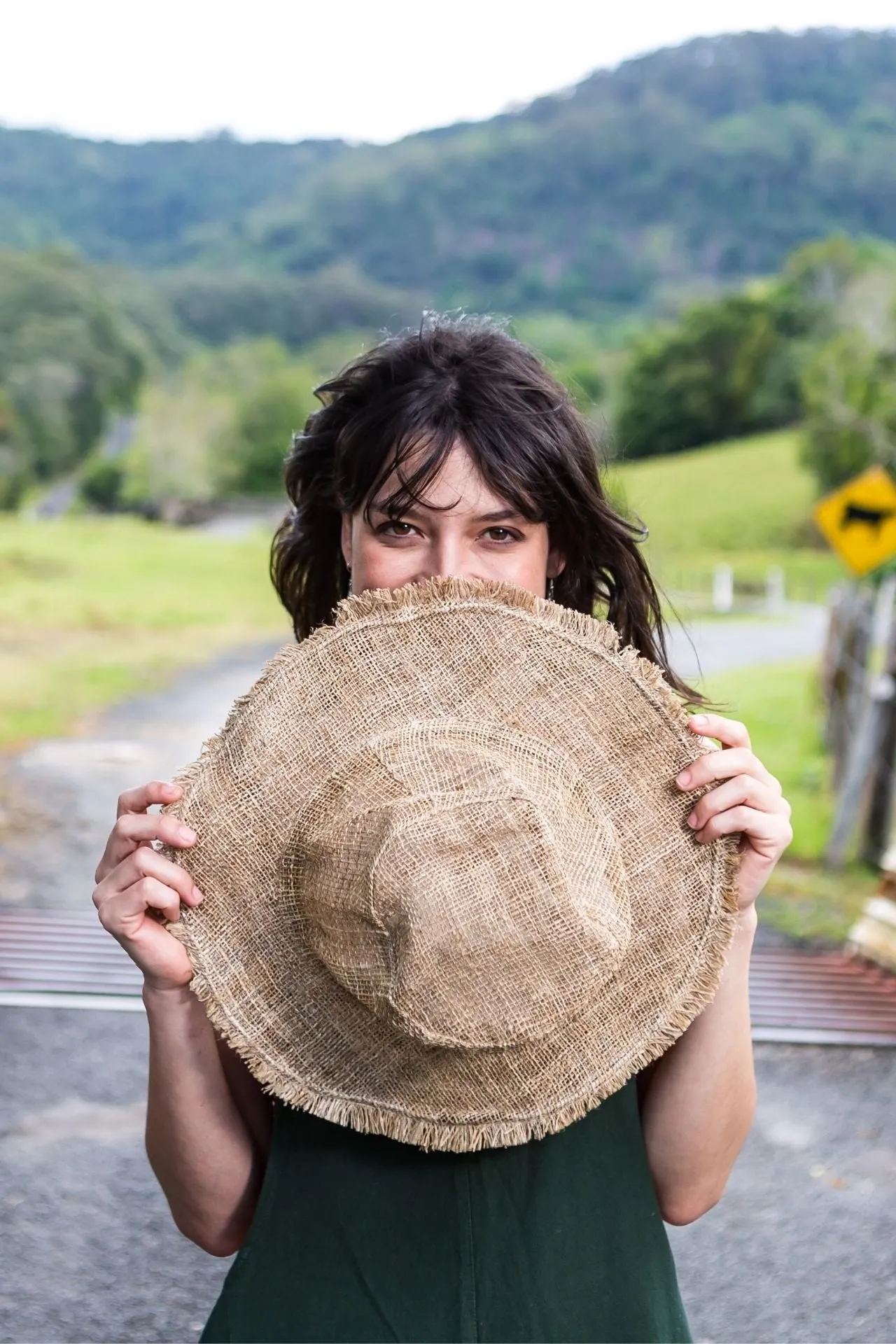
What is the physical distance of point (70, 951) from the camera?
14.1 feet

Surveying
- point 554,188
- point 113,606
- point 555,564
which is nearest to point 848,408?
point 113,606

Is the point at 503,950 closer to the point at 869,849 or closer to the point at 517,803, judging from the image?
the point at 517,803

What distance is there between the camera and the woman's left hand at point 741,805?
106 centimetres

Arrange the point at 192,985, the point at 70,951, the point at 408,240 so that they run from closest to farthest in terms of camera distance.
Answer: the point at 192,985
the point at 70,951
the point at 408,240

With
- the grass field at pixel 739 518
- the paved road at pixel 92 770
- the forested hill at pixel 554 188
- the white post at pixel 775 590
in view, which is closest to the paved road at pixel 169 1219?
the paved road at pixel 92 770

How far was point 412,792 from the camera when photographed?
987mm

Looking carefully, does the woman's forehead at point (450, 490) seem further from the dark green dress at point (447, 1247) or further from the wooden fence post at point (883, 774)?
the wooden fence post at point (883, 774)

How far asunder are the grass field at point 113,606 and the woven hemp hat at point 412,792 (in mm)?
7454

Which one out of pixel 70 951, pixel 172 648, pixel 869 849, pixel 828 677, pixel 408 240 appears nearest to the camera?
pixel 70 951

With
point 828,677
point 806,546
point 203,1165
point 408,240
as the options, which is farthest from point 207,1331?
point 408,240

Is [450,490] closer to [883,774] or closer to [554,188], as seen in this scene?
[883,774]

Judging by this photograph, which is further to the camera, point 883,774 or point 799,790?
point 799,790

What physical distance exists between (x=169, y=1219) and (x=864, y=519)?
3.46m

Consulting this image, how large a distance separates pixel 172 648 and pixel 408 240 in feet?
19.1
